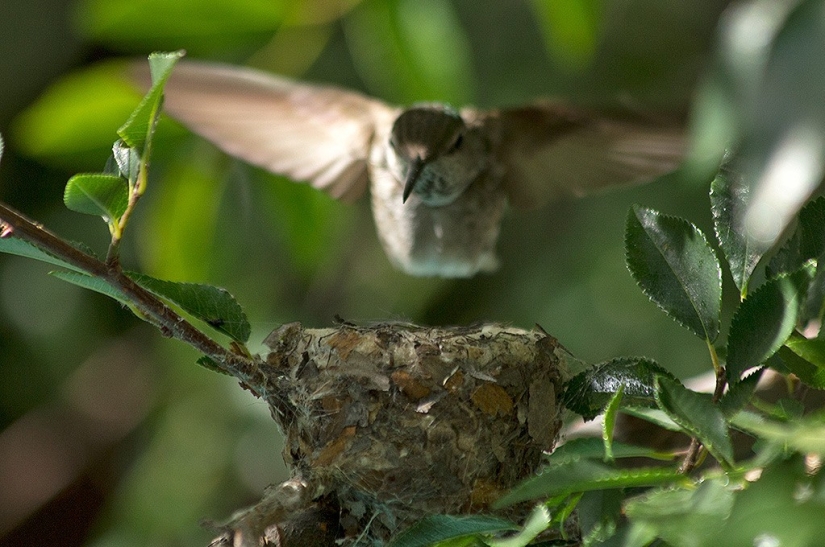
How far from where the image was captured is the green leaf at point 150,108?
3.14 feet

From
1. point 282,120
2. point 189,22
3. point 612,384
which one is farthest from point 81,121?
point 612,384

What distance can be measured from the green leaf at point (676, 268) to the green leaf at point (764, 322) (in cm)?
9

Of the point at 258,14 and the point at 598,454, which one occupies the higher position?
the point at 258,14

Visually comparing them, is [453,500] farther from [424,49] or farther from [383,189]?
[383,189]

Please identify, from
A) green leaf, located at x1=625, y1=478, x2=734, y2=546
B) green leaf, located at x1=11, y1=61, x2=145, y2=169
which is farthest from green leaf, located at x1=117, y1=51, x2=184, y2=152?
green leaf, located at x1=11, y1=61, x2=145, y2=169

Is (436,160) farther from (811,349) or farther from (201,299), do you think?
(811,349)

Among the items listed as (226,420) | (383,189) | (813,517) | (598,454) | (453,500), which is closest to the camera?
(813,517)

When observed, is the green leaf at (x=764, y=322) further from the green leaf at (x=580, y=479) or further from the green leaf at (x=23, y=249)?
the green leaf at (x=23, y=249)

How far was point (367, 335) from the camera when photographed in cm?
173

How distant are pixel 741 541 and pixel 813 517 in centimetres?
5

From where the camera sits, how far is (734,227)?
3.40ft

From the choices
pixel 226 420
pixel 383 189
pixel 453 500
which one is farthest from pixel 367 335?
pixel 226 420

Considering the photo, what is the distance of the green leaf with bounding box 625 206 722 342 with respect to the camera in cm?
102

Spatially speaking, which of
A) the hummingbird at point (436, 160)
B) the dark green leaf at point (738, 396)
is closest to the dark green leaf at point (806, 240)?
the dark green leaf at point (738, 396)
